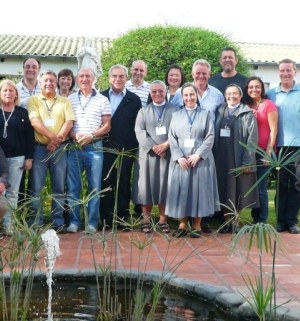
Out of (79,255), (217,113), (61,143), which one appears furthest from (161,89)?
(79,255)

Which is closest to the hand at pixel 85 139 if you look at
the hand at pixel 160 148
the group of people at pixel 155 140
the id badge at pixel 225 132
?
the group of people at pixel 155 140

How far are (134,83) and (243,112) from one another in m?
1.52

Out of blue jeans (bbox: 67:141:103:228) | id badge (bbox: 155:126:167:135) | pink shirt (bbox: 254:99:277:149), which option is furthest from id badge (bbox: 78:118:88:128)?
pink shirt (bbox: 254:99:277:149)

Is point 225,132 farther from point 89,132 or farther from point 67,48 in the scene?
point 67,48

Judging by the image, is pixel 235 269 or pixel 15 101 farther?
pixel 15 101

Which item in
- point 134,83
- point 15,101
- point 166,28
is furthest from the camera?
point 166,28

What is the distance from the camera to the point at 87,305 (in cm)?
434

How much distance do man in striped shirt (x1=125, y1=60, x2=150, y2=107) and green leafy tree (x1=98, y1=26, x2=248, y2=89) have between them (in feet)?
20.0

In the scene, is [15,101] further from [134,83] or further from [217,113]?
[217,113]

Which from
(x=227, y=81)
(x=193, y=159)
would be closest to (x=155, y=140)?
(x=193, y=159)

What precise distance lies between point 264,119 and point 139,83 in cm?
167

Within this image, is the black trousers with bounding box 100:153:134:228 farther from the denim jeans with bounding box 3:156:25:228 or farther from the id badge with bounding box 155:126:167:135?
the denim jeans with bounding box 3:156:25:228

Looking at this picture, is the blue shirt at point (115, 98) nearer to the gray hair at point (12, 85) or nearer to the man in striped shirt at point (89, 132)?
the man in striped shirt at point (89, 132)

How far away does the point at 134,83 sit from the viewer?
Result: 7.98 meters
